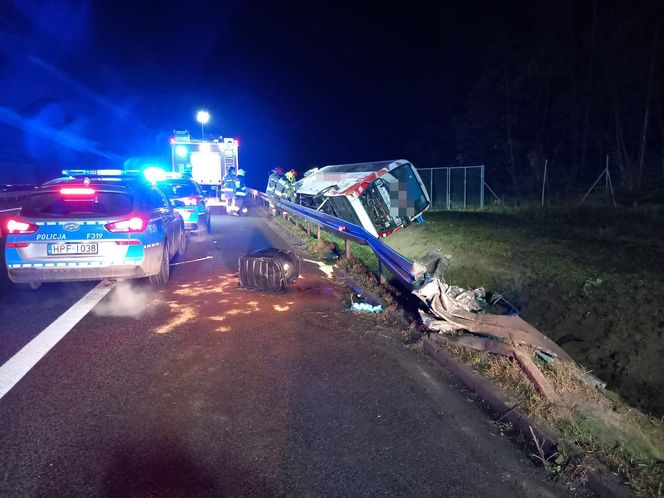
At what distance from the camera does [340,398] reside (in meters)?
4.34

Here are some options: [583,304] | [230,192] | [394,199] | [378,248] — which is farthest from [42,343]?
[230,192]

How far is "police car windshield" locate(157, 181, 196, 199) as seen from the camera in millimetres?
13922

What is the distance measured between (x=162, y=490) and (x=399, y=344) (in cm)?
321

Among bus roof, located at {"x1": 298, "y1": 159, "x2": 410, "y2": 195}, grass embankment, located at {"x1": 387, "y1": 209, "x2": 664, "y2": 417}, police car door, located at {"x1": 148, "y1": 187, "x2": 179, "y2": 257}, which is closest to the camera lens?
grass embankment, located at {"x1": 387, "y1": 209, "x2": 664, "y2": 417}

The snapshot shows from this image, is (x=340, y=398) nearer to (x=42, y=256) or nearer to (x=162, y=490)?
(x=162, y=490)

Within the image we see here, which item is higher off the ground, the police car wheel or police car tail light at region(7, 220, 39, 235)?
police car tail light at region(7, 220, 39, 235)

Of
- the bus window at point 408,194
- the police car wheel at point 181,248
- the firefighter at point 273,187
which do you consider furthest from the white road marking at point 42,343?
Result: the firefighter at point 273,187

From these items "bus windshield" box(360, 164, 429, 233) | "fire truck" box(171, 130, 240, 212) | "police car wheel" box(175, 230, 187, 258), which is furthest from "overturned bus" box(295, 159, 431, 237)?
"fire truck" box(171, 130, 240, 212)

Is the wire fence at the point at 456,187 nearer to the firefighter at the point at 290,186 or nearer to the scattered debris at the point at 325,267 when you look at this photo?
the firefighter at the point at 290,186

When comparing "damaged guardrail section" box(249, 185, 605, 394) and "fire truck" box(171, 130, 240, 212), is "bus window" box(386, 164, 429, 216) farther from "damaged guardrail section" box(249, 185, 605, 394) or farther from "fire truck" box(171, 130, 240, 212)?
"fire truck" box(171, 130, 240, 212)

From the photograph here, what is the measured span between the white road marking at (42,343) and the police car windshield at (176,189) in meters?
6.26

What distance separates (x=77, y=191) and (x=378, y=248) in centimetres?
449

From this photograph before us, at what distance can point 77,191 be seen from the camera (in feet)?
23.8

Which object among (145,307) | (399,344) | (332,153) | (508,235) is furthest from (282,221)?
(332,153)
